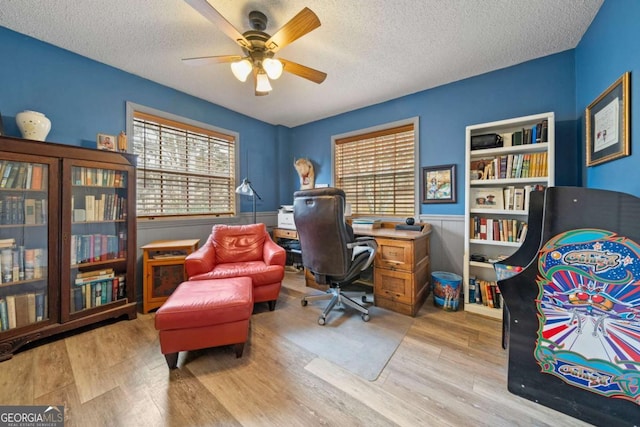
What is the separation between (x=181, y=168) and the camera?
2.93 metres

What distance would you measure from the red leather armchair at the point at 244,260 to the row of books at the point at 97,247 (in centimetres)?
66

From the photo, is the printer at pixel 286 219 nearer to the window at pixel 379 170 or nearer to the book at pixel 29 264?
the window at pixel 379 170

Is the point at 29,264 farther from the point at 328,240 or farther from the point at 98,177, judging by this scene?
the point at 328,240

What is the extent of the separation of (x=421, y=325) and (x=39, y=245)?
3288 millimetres

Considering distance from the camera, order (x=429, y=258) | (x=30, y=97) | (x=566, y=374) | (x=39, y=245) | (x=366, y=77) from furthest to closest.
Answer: (x=429, y=258) → (x=366, y=77) → (x=30, y=97) → (x=39, y=245) → (x=566, y=374)

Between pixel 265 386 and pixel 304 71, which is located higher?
pixel 304 71

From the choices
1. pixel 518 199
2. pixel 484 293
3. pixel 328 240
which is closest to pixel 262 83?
pixel 328 240

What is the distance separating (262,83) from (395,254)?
2.01 m

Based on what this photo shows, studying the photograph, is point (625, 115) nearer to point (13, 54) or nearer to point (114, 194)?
point (114, 194)

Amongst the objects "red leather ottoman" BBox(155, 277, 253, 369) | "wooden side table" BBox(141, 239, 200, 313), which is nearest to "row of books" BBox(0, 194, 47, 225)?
"wooden side table" BBox(141, 239, 200, 313)

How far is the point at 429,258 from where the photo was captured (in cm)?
273

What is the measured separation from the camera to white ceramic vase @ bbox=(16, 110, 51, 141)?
1.75 meters

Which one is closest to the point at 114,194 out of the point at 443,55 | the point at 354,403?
the point at 354,403

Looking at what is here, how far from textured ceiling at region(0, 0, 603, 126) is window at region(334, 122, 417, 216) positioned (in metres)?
0.70
